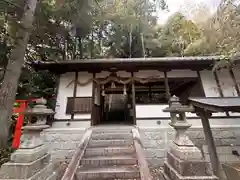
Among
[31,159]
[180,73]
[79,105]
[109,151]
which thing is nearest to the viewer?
[31,159]

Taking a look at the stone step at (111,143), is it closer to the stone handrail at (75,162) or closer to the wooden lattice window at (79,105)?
the stone handrail at (75,162)

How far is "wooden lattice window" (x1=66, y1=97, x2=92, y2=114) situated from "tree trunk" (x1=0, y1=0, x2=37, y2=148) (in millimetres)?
2821

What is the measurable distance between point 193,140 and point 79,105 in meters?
A: 4.79

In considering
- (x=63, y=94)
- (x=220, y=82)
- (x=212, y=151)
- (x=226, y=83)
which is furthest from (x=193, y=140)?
(x=63, y=94)

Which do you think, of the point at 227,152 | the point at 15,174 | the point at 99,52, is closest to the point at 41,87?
the point at 15,174

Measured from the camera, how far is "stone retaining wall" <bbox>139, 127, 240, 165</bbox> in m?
5.52

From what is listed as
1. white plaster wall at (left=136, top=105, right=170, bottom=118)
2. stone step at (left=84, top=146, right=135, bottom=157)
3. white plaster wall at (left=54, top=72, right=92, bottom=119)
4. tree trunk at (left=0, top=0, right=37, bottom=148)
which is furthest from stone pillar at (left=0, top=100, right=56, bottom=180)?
white plaster wall at (left=136, top=105, right=170, bottom=118)

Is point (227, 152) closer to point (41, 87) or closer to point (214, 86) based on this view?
point (214, 86)

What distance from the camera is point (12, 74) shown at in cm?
413

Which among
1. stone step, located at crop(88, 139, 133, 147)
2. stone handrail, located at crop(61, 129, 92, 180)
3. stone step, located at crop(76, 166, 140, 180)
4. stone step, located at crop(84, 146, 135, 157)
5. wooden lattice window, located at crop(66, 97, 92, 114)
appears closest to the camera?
stone handrail, located at crop(61, 129, 92, 180)

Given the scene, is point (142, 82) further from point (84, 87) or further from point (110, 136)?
point (110, 136)

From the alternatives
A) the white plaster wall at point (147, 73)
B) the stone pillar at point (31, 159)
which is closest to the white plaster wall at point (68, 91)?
the white plaster wall at point (147, 73)

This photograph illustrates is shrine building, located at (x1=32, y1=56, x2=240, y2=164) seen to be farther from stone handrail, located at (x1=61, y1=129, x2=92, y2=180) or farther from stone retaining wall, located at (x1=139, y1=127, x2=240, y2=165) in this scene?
stone handrail, located at (x1=61, y1=129, x2=92, y2=180)

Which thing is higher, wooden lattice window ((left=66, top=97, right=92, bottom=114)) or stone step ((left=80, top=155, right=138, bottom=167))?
wooden lattice window ((left=66, top=97, right=92, bottom=114))
